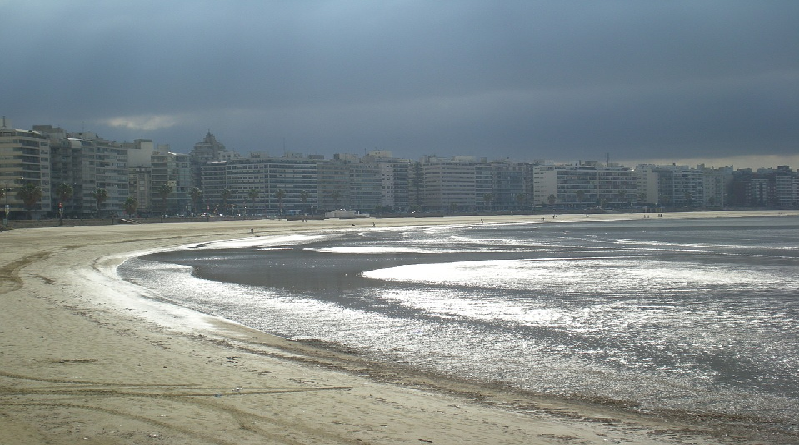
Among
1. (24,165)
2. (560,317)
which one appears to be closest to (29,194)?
(24,165)

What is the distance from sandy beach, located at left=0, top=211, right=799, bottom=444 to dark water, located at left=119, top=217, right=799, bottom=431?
109 centimetres

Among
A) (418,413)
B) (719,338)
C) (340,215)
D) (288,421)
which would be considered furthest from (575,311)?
(340,215)

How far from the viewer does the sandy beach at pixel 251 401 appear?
8117 millimetres

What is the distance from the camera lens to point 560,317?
1861 centimetres

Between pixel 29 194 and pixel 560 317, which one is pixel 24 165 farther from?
pixel 560 317

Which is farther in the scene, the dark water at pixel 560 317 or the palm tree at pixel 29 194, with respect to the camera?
the palm tree at pixel 29 194

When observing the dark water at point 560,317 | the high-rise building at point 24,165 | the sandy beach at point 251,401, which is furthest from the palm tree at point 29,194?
the sandy beach at point 251,401

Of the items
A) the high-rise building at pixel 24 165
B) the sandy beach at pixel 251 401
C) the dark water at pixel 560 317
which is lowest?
the dark water at pixel 560 317

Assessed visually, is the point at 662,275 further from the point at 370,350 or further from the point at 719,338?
the point at 370,350

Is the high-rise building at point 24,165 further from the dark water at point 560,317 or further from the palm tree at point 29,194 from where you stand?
the dark water at point 560,317

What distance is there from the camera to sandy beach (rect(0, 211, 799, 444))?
812cm

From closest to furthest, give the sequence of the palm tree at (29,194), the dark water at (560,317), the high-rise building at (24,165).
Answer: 1. the dark water at (560,317)
2. the palm tree at (29,194)
3. the high-rise building at (24,165)

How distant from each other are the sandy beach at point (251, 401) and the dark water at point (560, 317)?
1085mm

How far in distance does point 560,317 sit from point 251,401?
1065cm
